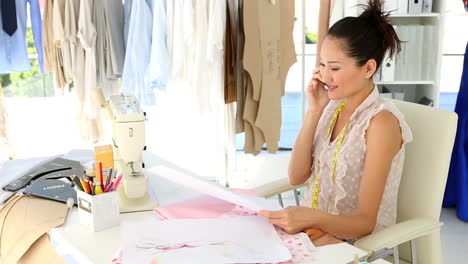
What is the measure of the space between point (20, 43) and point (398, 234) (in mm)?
2765

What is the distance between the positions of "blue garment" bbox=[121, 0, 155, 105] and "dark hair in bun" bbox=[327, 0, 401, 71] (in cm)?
183

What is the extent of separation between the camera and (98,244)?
4.49 feet

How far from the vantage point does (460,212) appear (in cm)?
344

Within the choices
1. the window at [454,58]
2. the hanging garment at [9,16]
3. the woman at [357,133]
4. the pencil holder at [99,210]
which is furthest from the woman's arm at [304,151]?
the window at [454,58]

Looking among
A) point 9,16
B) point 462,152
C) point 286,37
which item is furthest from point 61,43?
point 462,152

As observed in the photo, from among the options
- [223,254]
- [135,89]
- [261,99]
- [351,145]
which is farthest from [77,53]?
[223,254]

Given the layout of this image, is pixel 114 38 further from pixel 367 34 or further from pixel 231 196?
pixel 231 196

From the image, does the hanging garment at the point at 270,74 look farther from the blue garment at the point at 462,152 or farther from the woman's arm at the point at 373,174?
the woman's arm at the point at 373,174

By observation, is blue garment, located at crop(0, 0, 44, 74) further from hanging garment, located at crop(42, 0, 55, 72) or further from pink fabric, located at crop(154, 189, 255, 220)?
pink fabric, located at crop(154, 189, 255, 220)

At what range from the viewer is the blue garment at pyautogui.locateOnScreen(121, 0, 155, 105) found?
3.28 m

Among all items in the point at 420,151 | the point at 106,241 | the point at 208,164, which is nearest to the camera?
the point at 106,241

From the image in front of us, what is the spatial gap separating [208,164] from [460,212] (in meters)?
1.78

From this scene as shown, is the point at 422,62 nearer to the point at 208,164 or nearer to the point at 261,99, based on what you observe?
the point at 261,99

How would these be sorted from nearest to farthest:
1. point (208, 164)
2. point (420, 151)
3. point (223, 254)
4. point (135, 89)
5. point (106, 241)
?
point (223, 254)
point (106, 241)
point (420, 151)
point (135, 89)
point (208, 164)
